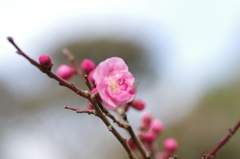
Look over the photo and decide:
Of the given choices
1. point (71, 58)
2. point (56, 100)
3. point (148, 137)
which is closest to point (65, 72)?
point (71, 58)

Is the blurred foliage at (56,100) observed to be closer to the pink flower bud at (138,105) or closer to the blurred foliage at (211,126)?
the blurred foliage at (211,126)

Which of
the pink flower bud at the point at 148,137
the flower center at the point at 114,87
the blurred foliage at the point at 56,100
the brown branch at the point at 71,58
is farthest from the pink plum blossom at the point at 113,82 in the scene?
the blurred foliage at the point at 56,100

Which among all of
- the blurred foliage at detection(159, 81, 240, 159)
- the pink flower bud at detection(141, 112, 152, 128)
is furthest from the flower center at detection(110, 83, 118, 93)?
the blurred foliage at detection(159, 81, 240, 159)

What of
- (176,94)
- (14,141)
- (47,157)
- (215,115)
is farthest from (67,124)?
(176,94)

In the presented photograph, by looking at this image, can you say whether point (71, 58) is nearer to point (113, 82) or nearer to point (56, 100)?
point (113, 82)

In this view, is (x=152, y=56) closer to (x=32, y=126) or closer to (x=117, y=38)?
(x=117, y=38)
